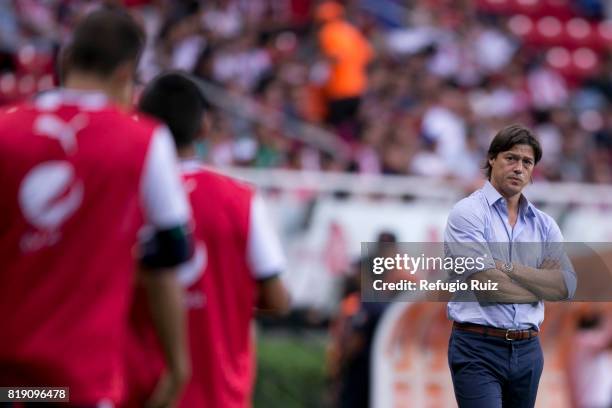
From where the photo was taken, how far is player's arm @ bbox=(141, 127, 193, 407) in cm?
372

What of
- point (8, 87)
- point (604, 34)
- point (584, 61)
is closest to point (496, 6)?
point (584, 61)

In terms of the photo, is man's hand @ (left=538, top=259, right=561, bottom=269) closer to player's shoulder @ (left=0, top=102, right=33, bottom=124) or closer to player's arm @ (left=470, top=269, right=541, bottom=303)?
player's arm @ (left=470, top=269, right=541, bottom=303)

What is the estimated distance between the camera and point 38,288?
3609 mm

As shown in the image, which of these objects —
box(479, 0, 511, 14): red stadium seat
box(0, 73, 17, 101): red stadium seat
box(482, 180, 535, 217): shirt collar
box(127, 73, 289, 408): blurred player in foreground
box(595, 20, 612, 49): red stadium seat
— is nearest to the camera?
box(127, 73, 289, 408): blurred player in foreground

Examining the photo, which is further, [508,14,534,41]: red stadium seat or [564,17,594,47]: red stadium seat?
[564,17,594,47]: red stadium seat

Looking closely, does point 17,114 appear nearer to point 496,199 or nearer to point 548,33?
point 496,199

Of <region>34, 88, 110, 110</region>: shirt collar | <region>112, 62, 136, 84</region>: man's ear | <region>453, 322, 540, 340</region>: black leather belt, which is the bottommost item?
<region>453, 322, 540, 340</region>: black leather belt

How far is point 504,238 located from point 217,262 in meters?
1.05

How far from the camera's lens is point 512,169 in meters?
5.09

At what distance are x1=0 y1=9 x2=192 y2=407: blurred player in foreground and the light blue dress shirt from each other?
1507 mm

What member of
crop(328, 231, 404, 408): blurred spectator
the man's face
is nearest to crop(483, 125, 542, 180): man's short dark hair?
the man's face

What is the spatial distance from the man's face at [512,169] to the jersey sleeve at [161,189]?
5.56 ft

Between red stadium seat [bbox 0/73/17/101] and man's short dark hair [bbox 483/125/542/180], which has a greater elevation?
red stadium seat [bbox 0/73/17/101]

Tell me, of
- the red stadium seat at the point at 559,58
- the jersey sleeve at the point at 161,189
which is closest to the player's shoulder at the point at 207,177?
the jersey sleeve at the point at 161,189
